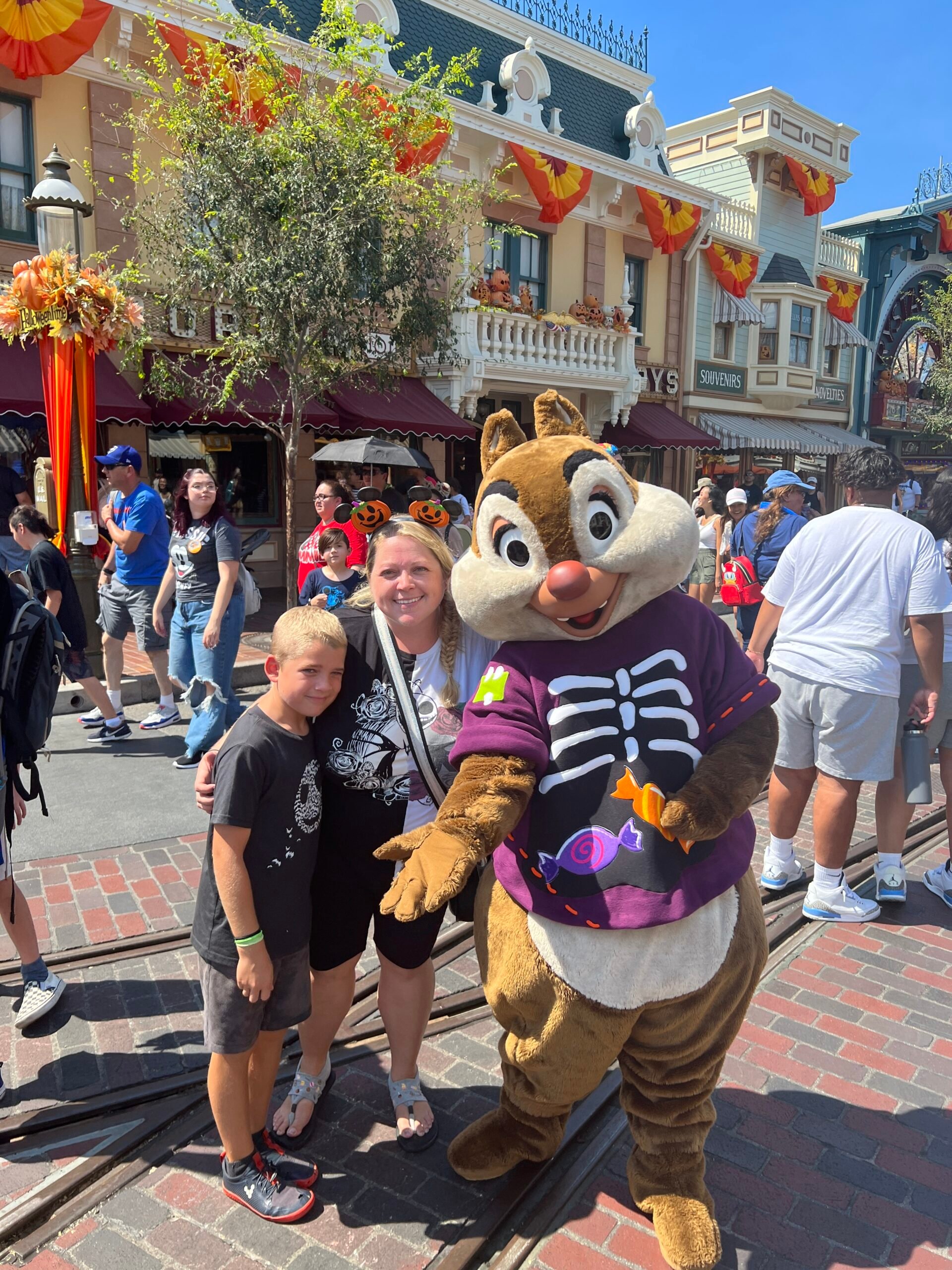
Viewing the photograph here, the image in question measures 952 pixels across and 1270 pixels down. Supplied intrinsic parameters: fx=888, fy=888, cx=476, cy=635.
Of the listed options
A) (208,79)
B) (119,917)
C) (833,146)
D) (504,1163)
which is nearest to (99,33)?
(208,79)

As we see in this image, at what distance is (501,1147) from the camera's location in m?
2.33

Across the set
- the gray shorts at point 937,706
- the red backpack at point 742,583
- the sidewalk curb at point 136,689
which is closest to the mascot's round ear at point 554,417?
the gray shorts at point 937,706

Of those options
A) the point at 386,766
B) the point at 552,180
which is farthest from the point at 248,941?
the point at 552,180

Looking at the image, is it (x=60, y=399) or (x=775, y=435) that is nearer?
(x=60, y=399)

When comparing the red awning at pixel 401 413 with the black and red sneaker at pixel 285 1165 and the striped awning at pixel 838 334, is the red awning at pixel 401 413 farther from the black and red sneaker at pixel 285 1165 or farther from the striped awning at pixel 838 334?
the striped awning at pixel 838 334

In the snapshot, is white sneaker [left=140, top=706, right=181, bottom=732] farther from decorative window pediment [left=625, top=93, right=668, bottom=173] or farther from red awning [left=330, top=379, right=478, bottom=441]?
decorative window pediment [left=625, top=93, right=668, bottom=173]

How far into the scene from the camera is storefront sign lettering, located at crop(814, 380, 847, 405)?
2300 centimetres

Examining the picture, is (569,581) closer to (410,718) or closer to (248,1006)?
(410,718)

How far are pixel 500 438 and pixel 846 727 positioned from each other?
2.23 m

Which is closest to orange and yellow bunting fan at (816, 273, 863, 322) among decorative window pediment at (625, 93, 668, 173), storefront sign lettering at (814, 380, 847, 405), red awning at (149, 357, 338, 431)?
storefront sign lettering at (814, 380, 847, 405)

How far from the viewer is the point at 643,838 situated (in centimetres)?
193

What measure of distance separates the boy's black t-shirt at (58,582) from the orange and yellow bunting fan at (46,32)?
7.29m

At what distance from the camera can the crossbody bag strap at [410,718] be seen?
230 centimetres

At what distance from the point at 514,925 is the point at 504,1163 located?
29.5 inches
